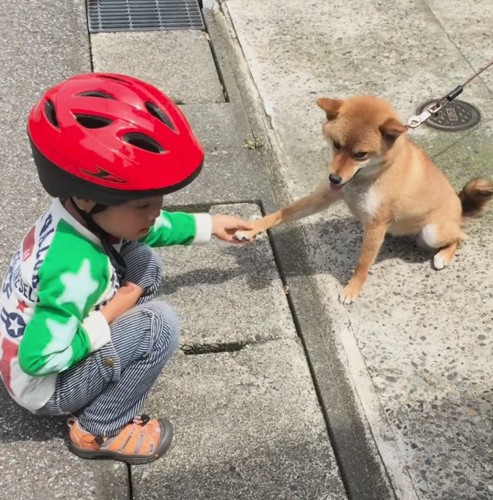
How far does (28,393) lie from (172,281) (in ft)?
3.19

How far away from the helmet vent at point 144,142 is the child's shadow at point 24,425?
42.7 inches

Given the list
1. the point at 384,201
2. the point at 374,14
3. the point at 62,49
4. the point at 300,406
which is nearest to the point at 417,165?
the point at 384,201

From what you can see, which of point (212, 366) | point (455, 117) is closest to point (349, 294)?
point (212, 366)

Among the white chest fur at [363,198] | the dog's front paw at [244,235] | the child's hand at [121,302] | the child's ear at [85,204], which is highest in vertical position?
the child's ear at [85,204]

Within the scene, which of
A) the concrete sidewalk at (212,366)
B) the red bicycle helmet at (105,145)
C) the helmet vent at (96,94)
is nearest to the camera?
the red bicycle helmet at (105,145)

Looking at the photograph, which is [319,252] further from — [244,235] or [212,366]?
[212,366]

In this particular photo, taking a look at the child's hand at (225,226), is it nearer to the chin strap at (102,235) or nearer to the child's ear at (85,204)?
the chin strap at (102,235)

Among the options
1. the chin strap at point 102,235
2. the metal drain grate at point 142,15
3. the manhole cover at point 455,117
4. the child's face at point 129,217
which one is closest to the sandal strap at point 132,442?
the chin strap at point 102,235

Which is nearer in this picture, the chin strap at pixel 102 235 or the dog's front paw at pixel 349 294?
the chin strap at pixel 102 235

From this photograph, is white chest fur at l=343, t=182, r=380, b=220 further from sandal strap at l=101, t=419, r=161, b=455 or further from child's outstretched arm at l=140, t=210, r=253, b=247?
sandal strap at l=101, t=419, r=161, b=455

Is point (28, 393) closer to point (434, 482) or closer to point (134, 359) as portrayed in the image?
point (134, 359)

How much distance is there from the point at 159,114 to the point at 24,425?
120 centimetres

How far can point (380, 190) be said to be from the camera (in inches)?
113

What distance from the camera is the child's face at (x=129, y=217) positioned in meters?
1.98
